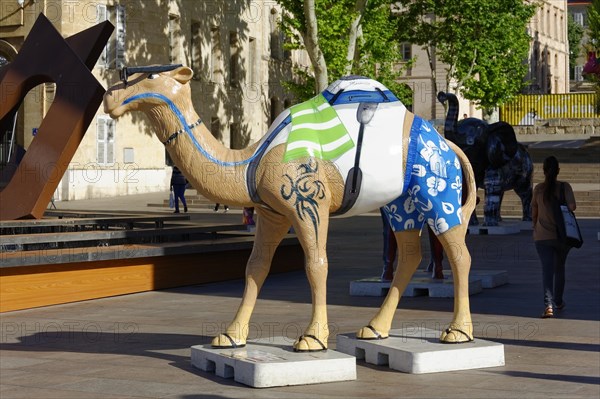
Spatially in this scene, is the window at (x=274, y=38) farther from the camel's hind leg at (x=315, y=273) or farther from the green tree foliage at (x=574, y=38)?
the green tree foliage at (x=574, y=38)

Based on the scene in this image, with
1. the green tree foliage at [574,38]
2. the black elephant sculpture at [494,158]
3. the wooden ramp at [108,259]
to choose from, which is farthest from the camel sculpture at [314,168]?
the green tree foliage at [574,38]

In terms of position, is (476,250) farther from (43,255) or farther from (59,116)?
(43,255)

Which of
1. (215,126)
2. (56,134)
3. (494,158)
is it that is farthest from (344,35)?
(56,134)

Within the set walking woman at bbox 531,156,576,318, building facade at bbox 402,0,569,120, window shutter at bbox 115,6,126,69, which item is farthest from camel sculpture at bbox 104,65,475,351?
building facade at bbox 402,0,569,120

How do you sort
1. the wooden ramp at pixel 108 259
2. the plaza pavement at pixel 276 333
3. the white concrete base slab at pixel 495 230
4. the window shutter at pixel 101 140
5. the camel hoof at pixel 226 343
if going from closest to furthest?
1. the plaza pavement at pixel 276 333
2. the camel hoof at pixel 226 343
3. the wooden ramp at pixel 108 259
4. the white concrete base slab at pixel 495 230
5. the window shutter at pixel 101 140

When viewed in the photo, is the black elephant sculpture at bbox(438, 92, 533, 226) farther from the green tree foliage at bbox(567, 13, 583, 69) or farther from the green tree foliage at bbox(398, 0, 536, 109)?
the green tree foliage at bbox(567, 13, 583, 69)

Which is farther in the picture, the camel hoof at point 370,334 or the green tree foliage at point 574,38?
the green tree foliage at point 574,38

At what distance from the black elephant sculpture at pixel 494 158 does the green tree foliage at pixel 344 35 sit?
14.6 meters

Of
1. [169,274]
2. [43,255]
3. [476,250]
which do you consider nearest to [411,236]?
[43,255]

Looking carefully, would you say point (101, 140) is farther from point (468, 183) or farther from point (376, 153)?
point (376, 153)

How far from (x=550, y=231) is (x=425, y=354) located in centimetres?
446

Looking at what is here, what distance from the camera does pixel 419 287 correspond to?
52.4 feet

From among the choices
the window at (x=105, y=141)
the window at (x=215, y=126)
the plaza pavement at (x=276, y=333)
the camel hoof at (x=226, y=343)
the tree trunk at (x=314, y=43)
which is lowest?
the plaza pavement at (x=276, y=333)

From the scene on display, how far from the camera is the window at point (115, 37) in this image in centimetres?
4431
